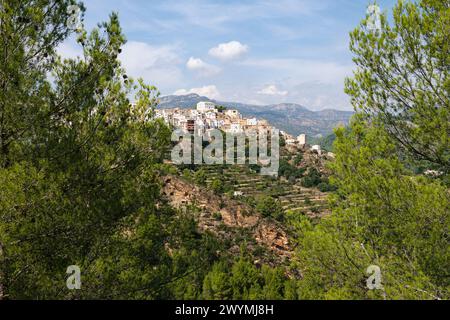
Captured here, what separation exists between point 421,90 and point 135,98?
4.81m

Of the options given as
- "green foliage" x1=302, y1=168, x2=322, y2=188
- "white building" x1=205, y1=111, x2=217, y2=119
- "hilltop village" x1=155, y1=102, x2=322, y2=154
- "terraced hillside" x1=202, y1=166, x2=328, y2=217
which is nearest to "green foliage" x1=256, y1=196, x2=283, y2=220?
"terraced hillside" x1=202, y1=166, x2=328, y2=217

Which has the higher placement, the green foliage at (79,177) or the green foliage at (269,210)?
the green foliage at (79,177)

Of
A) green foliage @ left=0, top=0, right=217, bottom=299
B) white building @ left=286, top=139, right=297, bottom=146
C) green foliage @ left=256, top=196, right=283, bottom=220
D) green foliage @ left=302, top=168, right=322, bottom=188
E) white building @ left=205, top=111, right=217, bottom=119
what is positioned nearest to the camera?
green foliage @ left=0, top=0, right=217, bottom=299

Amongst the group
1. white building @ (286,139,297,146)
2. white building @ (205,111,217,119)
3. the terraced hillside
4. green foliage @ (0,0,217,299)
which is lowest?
the terraced hillside

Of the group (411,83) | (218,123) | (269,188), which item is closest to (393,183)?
(411,83)

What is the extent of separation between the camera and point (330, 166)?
20.8ft

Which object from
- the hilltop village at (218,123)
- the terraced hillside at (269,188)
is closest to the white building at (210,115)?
the hilltop village at (218,123)

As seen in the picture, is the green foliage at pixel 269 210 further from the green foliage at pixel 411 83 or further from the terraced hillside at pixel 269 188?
the green foliage at pixel 411 83

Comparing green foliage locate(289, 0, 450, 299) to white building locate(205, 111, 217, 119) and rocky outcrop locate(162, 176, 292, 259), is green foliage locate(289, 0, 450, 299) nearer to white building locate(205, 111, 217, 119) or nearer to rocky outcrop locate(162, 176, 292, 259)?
rocky outcrop locate(162, 176, 292, 259)

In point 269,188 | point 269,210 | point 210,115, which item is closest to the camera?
point 269,210

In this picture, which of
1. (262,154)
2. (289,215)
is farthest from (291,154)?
(289,215)

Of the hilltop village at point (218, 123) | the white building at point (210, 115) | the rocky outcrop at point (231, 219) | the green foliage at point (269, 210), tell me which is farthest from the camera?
the white building at point (210, 115)

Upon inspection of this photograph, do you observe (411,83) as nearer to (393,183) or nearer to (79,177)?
(393,183)
